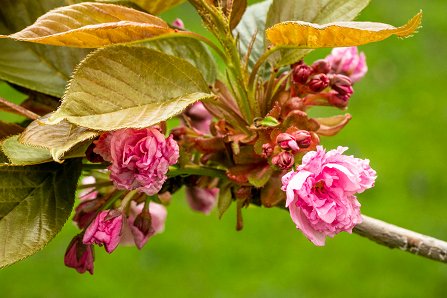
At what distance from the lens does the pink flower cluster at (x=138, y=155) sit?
67 centimetres

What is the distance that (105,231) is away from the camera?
73 cm

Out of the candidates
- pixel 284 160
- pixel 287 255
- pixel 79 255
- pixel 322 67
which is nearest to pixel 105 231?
pixel 79 255

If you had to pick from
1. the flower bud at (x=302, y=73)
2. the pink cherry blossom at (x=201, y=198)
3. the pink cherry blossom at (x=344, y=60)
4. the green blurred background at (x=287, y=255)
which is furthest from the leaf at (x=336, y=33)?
the green blurred background at (x=287, y=255)

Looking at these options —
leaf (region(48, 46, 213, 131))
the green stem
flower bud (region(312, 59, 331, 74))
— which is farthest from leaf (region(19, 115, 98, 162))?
flower bud (region(312, 59, 331, 74))

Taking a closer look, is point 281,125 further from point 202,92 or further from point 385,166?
point 385,166

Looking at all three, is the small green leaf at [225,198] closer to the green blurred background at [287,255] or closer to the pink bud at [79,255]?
the pink bud at [79,255]

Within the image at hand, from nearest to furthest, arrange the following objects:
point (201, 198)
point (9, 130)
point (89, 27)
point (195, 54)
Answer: point (89, 27), point (9, 130), point (195, 54), point (201, 198)

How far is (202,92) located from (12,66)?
9.1 inches

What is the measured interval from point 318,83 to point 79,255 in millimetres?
294

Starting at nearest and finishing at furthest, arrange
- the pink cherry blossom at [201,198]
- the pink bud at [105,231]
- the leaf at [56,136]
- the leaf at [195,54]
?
1. the leaf at [56,136]
2. the pink bud at [105,231]
3. the leaf at [195,54]
4. the pink cherry blossom at [201,198]

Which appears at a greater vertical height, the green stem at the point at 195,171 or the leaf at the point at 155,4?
the leaf at the point at 155,4

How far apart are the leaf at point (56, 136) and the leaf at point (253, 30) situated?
30 cm

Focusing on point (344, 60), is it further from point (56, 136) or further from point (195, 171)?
point (56, 136)

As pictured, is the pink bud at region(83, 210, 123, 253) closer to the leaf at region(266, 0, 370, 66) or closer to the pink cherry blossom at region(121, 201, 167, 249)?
the pink cherry blossom at region(121, 201, 167, 249)
